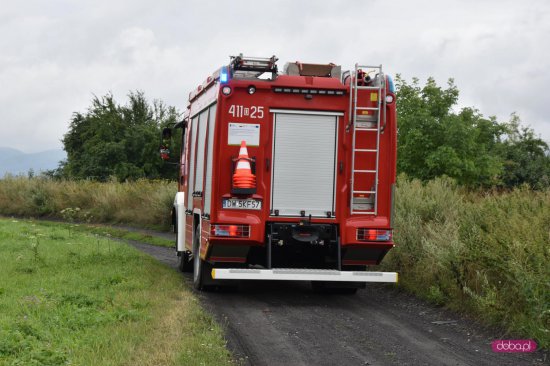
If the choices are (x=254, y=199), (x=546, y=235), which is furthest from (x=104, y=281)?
(x=546, y=235)

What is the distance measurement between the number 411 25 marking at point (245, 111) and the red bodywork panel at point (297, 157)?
0.02 meters

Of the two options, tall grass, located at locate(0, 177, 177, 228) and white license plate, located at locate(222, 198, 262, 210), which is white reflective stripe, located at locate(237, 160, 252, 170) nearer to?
white license plate, located at locate(222, 198, 262, 210)

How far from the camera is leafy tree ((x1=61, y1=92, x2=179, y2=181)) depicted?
48031 mm

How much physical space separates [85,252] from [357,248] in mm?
8062

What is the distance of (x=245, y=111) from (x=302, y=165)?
3.97 ft

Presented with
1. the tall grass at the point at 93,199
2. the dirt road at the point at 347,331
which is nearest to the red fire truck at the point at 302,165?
the dirt road at the point at 347,331

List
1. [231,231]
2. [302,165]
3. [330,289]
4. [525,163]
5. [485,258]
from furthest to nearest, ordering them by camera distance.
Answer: [525,163]
[330,289]
[302,165]
[231,231]
[485,258]

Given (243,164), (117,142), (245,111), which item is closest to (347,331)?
(243,164)

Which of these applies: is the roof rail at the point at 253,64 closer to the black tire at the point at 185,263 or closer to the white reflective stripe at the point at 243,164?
the white reflective stripe at the point at 243,164

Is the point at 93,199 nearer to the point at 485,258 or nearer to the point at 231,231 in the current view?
the point at 231,231

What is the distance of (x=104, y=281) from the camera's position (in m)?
11.6

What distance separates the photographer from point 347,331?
8.81 metres

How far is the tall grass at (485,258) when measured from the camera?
27.8 feet

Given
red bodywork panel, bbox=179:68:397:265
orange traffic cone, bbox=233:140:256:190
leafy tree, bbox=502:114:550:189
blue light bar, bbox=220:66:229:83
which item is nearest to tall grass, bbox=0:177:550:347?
red bodywork panel, bbox=179:68:397:265
